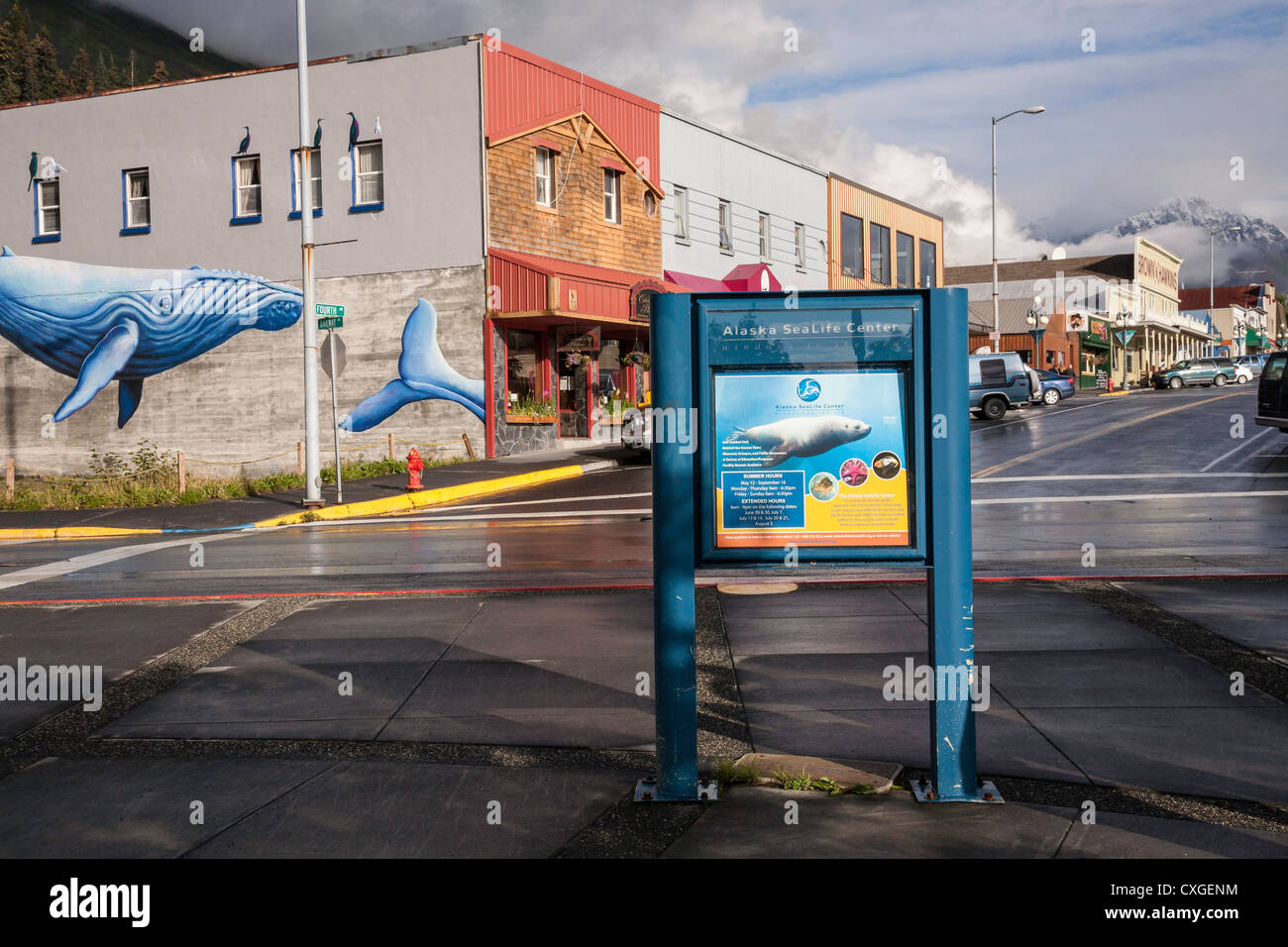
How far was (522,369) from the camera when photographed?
96.5 ft

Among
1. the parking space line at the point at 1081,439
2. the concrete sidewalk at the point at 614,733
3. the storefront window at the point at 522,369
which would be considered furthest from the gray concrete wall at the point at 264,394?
the concrete sidewalk at the point at 614,733

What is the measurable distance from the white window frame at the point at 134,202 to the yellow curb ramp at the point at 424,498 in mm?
15597

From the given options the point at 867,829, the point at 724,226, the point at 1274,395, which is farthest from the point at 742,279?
the point at 867,829

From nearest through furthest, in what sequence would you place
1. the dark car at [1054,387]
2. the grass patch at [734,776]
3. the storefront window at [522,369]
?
the grass patch at [734,776]
the storefront window at [522,369]
the dark car at [1054,387]

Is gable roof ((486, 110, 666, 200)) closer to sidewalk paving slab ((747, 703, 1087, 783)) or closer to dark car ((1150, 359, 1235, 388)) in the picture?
sidewalk paving slab ((747, 703, 1087, 783))

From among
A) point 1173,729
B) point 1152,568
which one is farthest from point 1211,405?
point 1173,729

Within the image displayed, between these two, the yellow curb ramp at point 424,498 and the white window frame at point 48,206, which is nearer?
the yellow curb ramp at point 424,498

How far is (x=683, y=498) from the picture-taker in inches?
187

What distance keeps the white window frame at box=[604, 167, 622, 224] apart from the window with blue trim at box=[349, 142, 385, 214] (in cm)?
612

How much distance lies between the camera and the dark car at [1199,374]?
198 ft

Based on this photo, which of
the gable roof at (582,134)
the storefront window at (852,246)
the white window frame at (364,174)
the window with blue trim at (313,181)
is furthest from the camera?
the storefront window at (852,246)

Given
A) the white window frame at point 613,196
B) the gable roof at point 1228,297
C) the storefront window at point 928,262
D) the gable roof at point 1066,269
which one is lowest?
the white window frame at point 613,196
